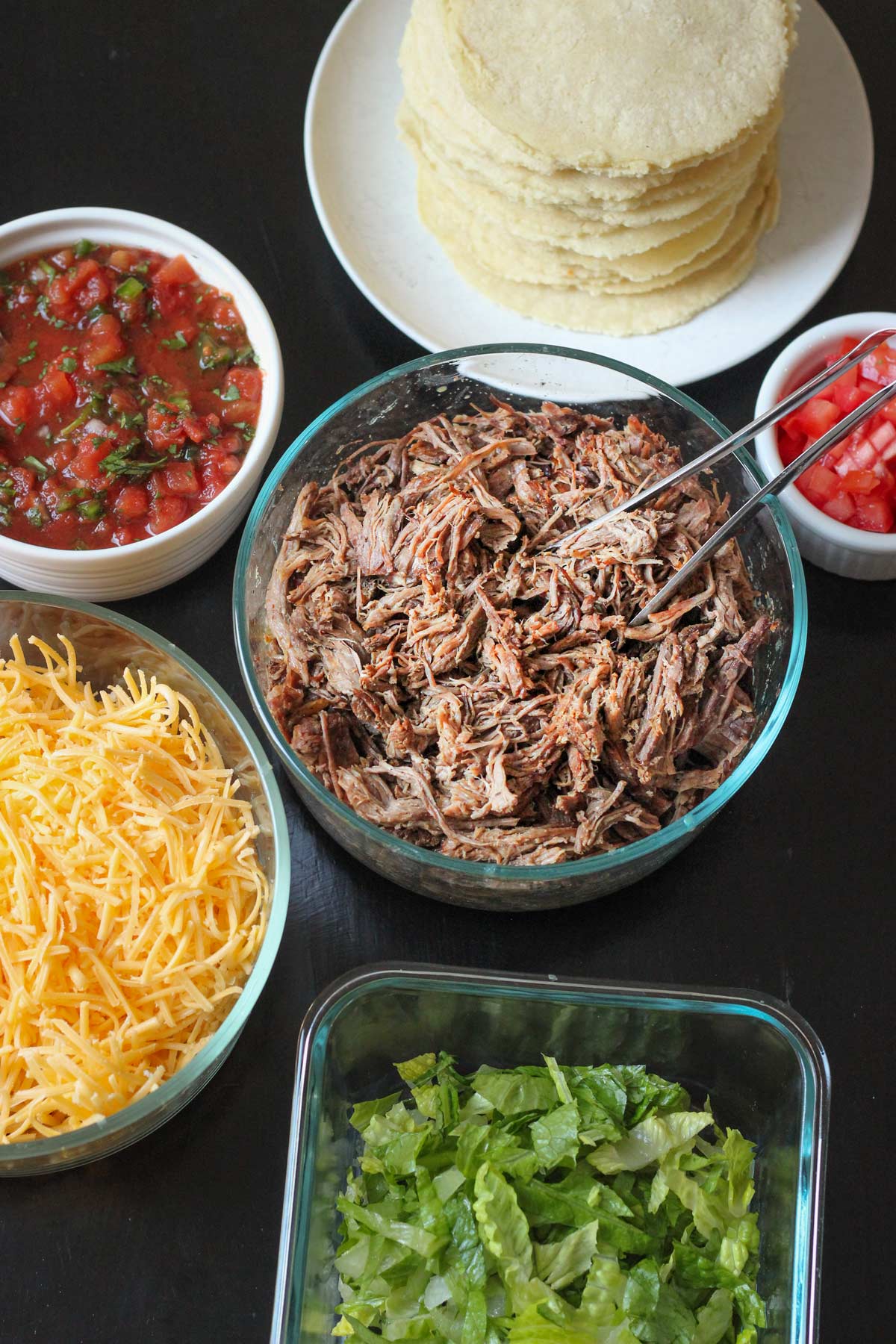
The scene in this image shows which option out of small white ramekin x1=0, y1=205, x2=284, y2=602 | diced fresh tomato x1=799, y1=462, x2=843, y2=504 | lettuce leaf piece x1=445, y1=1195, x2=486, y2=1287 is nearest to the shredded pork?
small white ramekin x1=0, y1=205, x2=284, y2=602

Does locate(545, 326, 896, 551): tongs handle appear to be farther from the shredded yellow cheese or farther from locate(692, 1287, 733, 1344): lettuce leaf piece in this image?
locate(692, 1287, 733, 1344): lettuce leaf piece

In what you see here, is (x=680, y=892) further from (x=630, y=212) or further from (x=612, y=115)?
(x=612, y=115)

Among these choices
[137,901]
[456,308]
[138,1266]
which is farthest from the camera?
[456,308]

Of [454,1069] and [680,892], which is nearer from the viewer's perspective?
[454,1069]

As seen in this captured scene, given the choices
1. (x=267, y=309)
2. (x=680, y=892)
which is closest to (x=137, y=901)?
(x=680, y=892)

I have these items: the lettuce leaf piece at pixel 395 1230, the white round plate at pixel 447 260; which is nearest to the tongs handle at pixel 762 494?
the white round plate at pixel 447 260

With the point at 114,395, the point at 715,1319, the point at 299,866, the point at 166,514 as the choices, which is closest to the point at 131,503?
the point at 166,514

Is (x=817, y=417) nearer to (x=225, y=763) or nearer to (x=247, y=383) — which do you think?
(x=247, y=383)
